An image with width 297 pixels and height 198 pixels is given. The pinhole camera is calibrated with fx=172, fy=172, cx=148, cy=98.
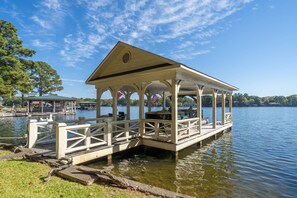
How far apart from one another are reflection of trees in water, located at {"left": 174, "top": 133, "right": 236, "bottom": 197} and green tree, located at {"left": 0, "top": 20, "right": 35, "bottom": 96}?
518 inches

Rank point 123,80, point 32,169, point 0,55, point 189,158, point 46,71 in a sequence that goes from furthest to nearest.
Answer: point 46,71
point 0,55
point 123,80
point 189,158
point 32,169

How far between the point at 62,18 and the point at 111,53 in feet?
12.0

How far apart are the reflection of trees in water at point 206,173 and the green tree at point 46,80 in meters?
46.3

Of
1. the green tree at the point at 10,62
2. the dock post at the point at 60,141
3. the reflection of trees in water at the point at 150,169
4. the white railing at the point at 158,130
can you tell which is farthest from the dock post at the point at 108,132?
the green tree at the point at 10,62

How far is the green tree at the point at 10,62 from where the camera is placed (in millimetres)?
13086

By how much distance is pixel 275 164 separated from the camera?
7652mm

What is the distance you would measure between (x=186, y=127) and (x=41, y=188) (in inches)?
267

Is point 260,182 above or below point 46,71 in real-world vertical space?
below

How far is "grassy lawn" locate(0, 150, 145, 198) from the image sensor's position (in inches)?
144

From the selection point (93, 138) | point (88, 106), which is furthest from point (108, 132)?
point (88, 106)

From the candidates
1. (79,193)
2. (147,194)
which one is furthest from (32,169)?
(147,194)

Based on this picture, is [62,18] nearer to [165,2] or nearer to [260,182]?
[165,2]

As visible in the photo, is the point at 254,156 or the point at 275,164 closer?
the point at 275,164

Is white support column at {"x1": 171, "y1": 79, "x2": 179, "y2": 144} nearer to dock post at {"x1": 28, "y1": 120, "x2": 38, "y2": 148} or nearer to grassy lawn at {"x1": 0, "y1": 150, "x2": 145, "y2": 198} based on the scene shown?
grassy lawn at {"x1": 0, "y1": 150, "x2": 145, "y2": 198}
